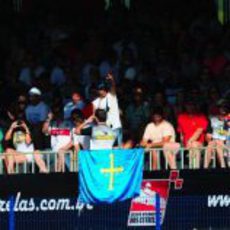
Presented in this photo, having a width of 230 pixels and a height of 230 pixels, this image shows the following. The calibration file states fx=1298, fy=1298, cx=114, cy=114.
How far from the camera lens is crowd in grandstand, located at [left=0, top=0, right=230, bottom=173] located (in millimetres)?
25625

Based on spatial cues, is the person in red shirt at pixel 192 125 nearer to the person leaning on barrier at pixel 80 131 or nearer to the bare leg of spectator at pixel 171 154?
the bare leg of spectator at pixel 171 154

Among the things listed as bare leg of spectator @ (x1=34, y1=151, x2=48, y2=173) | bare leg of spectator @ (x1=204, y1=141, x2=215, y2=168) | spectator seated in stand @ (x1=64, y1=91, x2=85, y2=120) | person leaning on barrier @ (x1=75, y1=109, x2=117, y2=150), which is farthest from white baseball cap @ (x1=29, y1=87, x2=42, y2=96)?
bare leg of spectator @ (x1=204, y1=141, x2=215, y2=168)

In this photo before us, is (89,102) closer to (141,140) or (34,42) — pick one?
(141,140)

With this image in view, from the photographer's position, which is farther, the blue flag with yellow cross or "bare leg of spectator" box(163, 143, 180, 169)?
"bare leg of spectator" box(163, 143, 180, 169)

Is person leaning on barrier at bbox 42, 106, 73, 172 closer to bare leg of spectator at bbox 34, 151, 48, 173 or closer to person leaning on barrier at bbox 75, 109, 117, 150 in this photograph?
person leaning on barrier at bbox 75, 109, 117, 150

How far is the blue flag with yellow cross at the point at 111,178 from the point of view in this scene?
2489 centimetres

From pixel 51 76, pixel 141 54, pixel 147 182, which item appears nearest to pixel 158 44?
pixel 141 54

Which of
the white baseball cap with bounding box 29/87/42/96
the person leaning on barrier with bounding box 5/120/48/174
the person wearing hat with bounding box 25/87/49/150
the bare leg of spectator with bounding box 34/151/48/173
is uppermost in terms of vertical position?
the white baseball cap with bounding box 29/87/42/96

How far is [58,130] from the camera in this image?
2580cm

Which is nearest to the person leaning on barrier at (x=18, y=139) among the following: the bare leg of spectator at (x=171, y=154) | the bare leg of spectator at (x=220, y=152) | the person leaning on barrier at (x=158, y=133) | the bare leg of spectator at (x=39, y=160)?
the bare leg of spectator at (x=39, y=160)

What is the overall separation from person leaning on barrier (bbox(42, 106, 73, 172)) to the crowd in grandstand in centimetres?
2

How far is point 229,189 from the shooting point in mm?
25219

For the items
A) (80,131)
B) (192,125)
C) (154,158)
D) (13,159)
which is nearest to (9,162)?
(13,159)

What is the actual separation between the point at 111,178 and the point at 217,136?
7.61ft
